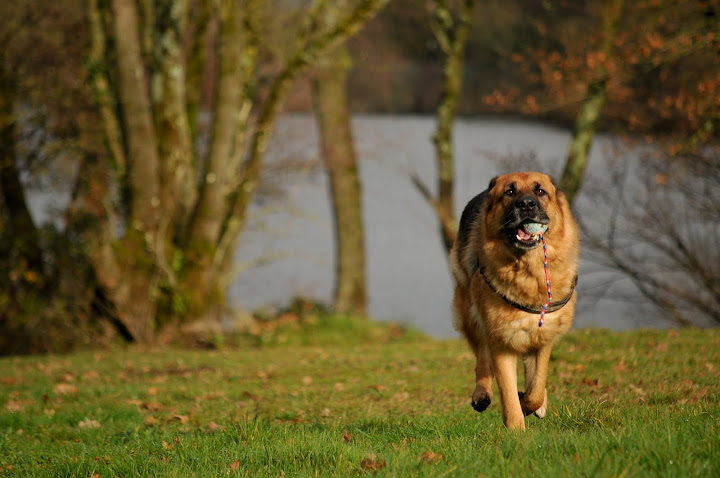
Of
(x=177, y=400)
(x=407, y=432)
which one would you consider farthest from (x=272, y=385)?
(x=407, y=432)

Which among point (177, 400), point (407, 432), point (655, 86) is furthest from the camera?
point (655, 86)

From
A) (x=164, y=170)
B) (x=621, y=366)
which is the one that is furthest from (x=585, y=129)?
(x=164, y=170)

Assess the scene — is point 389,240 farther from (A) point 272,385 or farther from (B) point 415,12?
(A) point 272,385

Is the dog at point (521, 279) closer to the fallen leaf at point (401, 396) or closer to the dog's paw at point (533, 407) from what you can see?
the dog's paw at point (533, 407)

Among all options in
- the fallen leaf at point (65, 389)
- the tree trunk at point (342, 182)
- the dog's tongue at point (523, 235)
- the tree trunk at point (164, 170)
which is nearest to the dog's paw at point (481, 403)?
the dog's tongue at point (523, 235)

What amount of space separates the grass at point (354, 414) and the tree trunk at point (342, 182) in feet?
16.4

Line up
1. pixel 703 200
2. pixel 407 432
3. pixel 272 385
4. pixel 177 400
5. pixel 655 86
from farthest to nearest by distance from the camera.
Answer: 1. pixel 655 86
2. pixel 703 200
3. pixel 272 385
4. pixel 177 400
5. pixel 407 432

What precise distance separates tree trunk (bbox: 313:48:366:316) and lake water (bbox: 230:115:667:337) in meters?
0.40

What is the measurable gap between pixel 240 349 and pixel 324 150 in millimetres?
5303

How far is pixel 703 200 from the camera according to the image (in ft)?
49.0

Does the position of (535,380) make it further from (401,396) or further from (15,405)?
(15,405)

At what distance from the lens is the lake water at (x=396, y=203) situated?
1622 cm

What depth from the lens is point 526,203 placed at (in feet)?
16.3

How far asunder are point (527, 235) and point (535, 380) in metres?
1.12
